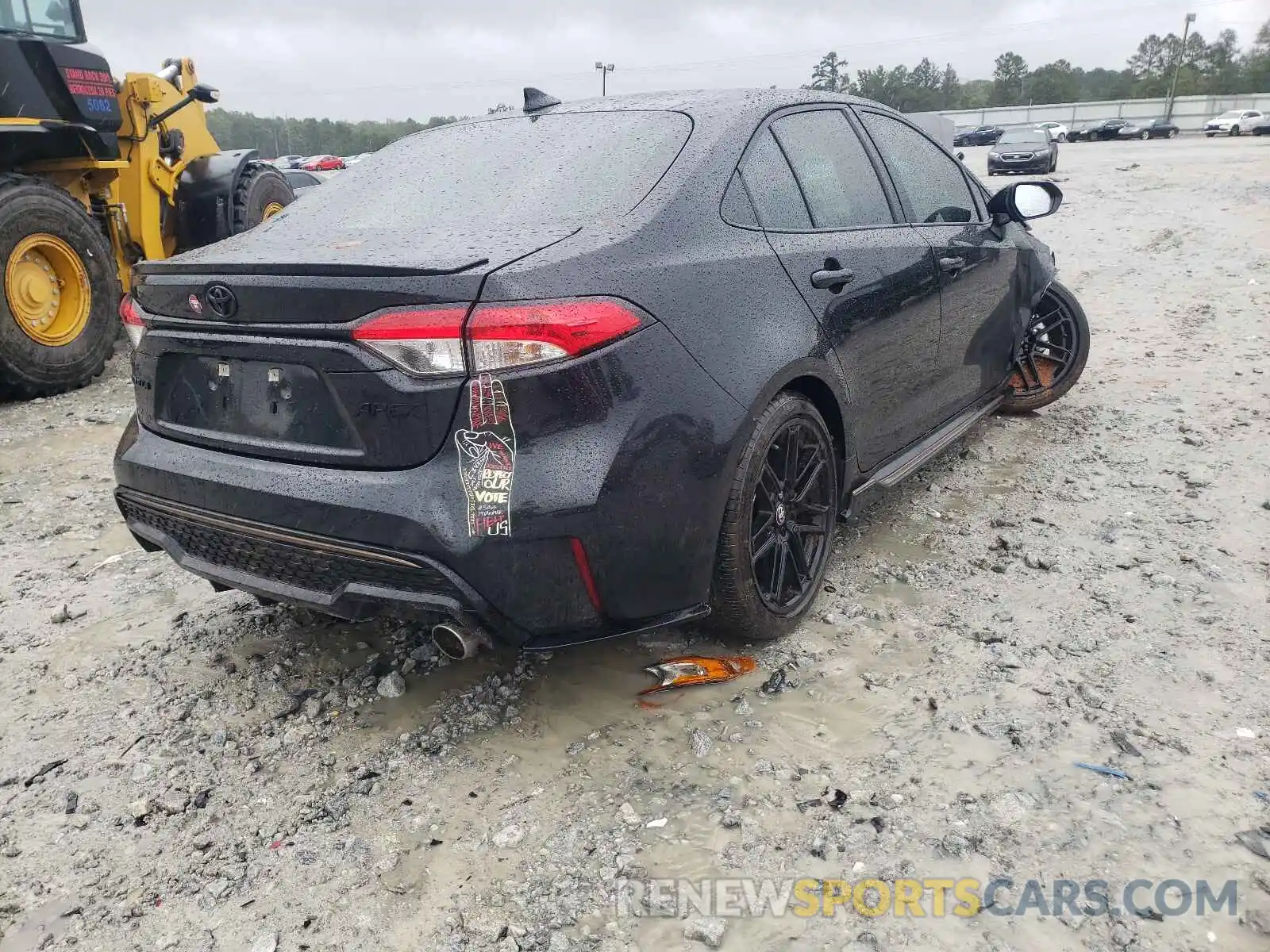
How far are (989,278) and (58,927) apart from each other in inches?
159

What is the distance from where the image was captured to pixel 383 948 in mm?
1929

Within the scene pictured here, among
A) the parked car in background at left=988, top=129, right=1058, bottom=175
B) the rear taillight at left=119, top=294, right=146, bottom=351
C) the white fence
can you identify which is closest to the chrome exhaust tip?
the rear taillight at left=119, top=294, right=146, bottom=351

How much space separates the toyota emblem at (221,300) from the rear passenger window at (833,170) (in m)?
1.75

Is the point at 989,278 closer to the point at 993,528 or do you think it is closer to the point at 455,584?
the point at 993,528

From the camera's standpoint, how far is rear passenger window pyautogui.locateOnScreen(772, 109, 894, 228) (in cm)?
311

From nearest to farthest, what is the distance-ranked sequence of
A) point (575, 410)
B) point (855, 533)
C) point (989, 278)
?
point (575, 410), point (855, 533), point (989, 278)

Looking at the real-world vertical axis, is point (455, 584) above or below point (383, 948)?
above

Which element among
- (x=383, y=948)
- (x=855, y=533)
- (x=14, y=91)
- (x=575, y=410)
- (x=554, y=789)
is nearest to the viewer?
(x=383, y=948)

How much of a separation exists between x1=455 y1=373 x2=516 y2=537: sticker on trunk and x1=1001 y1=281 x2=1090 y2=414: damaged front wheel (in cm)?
395

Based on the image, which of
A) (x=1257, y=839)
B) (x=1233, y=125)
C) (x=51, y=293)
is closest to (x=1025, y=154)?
(x=51, y=293)

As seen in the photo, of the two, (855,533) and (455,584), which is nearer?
(455,584)

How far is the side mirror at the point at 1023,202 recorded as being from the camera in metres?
4.38

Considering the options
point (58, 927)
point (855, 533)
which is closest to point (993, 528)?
point (855, 533)

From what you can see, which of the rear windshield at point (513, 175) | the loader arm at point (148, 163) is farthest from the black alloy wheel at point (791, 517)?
the loader arm at point (148, 163)
